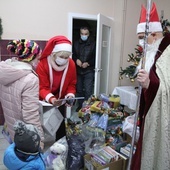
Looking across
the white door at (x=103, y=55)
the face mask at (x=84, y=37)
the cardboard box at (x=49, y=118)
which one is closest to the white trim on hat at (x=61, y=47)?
the cardboard box at (x=49, y=118)

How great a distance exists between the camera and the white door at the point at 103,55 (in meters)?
2.96

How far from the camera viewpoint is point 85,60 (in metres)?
3.52

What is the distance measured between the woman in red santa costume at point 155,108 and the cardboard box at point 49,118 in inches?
28.6

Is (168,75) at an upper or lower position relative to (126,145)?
upper

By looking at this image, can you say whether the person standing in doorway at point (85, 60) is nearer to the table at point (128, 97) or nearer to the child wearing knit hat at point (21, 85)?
the table at point (128, 97)

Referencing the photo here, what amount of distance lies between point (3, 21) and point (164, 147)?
2.60 m

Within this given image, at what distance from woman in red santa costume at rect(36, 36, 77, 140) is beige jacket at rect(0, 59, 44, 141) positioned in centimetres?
40

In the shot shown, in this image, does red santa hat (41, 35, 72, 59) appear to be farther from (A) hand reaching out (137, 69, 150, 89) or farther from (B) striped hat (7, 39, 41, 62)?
(A) hand reaching out (137, 69, 150, 89)

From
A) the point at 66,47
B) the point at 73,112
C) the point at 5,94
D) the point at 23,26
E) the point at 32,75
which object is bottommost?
the point at 73,112

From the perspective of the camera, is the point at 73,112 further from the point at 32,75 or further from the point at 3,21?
the point at 32,75

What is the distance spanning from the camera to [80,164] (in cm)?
180

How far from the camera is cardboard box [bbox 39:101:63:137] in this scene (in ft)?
5.18

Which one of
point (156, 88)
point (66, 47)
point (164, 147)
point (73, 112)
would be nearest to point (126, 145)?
point (164, 147)

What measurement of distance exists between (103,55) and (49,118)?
2.01 meters
